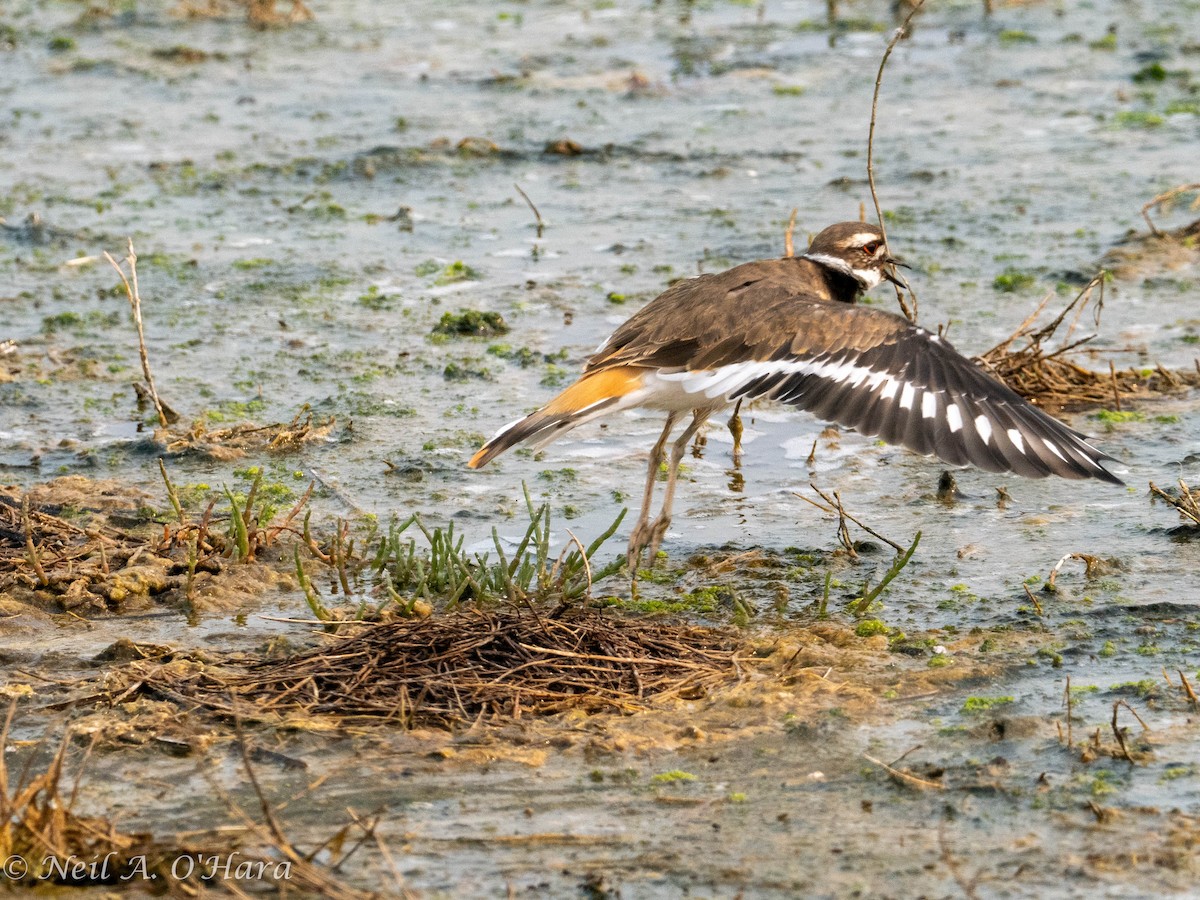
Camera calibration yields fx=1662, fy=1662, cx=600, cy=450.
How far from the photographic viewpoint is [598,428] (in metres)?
8.47

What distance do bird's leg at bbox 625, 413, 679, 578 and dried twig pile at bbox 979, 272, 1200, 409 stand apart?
1.88m

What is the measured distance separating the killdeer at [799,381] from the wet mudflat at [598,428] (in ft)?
2.10

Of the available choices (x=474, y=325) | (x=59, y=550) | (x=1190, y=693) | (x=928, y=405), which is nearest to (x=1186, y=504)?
(x=928, y=405)

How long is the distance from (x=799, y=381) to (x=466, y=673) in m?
1.80

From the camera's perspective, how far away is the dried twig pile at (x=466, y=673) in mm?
5266

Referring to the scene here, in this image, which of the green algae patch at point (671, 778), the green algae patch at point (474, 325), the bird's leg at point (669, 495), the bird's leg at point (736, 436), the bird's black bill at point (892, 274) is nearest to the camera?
the green algae patch at point (671, 778)

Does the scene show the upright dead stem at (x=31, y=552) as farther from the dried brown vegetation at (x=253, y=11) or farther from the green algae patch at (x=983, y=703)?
the dried brown vegetation at (x=253, y=11)

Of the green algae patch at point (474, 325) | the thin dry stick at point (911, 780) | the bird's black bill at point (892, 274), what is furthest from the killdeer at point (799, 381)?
the green algae patch at point (474, 325)

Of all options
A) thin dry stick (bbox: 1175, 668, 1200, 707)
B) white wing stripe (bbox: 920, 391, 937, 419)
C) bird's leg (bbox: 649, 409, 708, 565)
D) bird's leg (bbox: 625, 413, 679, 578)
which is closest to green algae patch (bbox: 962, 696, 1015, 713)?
thin dry stick (bbox: 1175, 668, 1200, 707)

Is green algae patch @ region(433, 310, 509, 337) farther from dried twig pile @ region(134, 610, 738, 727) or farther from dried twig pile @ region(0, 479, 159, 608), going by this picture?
dried twig pile @ region(134, 610, 738, 727)

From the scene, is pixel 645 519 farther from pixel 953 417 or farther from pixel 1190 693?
pixel 1190 693

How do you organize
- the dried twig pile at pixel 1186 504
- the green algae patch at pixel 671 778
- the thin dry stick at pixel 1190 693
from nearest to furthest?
the green algae patch at pixel 671 778 < the thin dry stick at pixel 1190 693 < the dried twig pile at pixel 1186 504

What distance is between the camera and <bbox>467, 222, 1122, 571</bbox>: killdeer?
19.5 feet

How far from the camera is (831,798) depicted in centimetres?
477
